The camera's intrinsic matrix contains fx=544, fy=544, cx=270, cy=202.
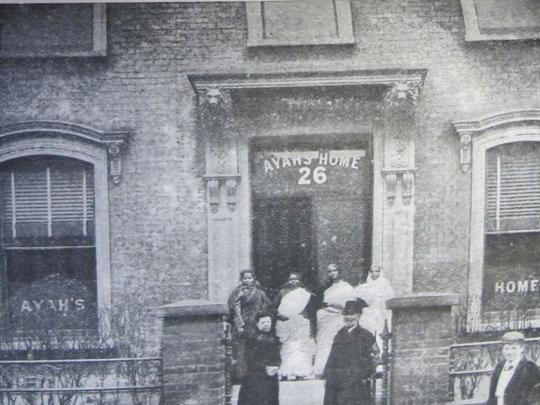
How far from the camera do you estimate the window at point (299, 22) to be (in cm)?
386

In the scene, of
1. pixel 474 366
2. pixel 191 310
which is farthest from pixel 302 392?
pixel 474 366

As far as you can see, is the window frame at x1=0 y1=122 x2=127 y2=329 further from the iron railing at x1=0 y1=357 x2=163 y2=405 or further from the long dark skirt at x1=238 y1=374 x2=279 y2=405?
the long dark skirt at x1=238 y1=374 x2=279 y2=405

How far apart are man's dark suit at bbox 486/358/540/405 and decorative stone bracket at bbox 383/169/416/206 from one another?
146 centimetres

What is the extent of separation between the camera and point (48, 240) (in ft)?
13.0

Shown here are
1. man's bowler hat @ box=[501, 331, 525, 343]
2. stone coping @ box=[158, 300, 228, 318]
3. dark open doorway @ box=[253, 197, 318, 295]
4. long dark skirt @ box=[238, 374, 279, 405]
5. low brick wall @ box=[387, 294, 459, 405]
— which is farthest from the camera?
man's bowler hat @ box=[501, 331, 525, 343]

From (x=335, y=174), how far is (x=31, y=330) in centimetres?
253

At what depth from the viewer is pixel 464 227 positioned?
4.20 meters

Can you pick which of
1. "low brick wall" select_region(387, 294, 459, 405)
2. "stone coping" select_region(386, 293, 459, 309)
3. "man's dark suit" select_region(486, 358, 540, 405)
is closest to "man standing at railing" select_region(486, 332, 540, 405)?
"man's dark suit" select_region(486, 358, 540, 405)

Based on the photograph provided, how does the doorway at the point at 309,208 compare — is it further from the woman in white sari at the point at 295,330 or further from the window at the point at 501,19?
the window at the point at 501,19

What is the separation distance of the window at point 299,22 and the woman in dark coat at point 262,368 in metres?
2.03

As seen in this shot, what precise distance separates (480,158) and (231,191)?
1914 mm

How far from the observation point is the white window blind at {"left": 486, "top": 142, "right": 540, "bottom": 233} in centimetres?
416

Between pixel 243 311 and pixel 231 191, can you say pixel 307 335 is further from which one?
pixel 231 191

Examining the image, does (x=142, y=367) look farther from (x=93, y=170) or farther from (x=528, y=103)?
(x=528, y=103)
